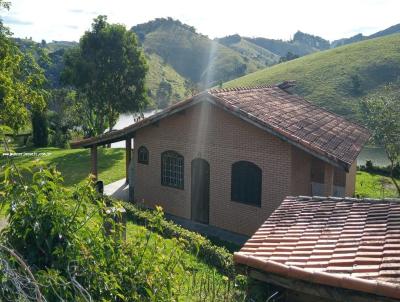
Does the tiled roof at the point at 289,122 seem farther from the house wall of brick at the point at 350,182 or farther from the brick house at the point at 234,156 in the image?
the house wall of brick at the point at 350,182

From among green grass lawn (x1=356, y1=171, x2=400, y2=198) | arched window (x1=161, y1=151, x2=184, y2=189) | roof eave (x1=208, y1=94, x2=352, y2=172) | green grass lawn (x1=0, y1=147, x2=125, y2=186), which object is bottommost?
Answer: green grass lawn (x1=356, y1=171, x2=400, y2=198)

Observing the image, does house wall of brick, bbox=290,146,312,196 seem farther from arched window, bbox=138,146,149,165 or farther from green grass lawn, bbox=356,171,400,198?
green grass lawn, bbox=356,171,400,198

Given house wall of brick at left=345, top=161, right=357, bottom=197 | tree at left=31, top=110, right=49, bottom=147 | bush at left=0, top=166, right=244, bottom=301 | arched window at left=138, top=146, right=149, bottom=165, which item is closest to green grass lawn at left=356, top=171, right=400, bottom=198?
house wall of brick at left=345, top=161, right=357, bottom=197

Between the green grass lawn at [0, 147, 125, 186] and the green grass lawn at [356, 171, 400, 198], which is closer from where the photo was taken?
the green grass lawn at [356, 171, 400, 198]

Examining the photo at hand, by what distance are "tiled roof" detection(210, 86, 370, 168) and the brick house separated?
0.16ft

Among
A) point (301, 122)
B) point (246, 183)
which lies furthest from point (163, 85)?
point (246, 183)

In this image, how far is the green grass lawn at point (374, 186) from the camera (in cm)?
2311

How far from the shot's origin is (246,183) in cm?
1482

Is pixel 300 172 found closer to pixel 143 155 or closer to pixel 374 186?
pixel 143 155

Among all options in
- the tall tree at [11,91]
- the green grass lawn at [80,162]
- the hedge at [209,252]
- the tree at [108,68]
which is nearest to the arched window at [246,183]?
the hedge at [209,252]

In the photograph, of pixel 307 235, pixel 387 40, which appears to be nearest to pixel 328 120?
pixel 307 235

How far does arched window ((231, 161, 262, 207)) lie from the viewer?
14501 mm

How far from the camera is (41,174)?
393 centimetres

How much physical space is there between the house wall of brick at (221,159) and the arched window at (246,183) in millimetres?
180
